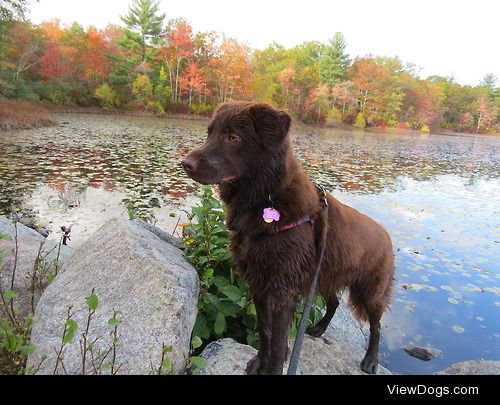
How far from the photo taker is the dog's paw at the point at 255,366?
2590 millimetres

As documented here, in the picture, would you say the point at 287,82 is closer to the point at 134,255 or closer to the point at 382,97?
the point at 382,97

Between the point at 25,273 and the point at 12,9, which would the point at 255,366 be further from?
the point at 12,9

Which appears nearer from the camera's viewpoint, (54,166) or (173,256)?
(173,256)

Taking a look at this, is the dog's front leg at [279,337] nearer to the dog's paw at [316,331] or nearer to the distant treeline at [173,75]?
the dog's paw at [316,331]

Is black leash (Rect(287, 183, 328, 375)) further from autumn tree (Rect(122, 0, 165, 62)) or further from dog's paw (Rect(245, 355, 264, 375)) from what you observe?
autumn tree (Rect(122, 0, 165, 62))

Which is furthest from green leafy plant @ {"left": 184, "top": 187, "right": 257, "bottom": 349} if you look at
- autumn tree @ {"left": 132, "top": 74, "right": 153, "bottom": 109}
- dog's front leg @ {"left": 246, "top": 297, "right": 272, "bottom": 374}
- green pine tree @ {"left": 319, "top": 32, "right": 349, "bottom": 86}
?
green pine tree @ {"left": 319, "top": 32, "right": 349, "bottom": 86}

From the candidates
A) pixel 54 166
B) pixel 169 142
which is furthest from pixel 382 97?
pixel 54 166

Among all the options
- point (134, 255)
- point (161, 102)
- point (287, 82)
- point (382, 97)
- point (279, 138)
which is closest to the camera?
point (279, 138)

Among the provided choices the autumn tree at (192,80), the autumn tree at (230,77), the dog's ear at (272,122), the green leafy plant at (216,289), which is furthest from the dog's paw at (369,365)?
the autumn tree at (192,80)

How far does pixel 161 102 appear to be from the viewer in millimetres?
44969

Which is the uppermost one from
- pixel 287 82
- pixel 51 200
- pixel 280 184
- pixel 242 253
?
pixel 287 82

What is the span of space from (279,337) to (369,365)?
1.06 meters
